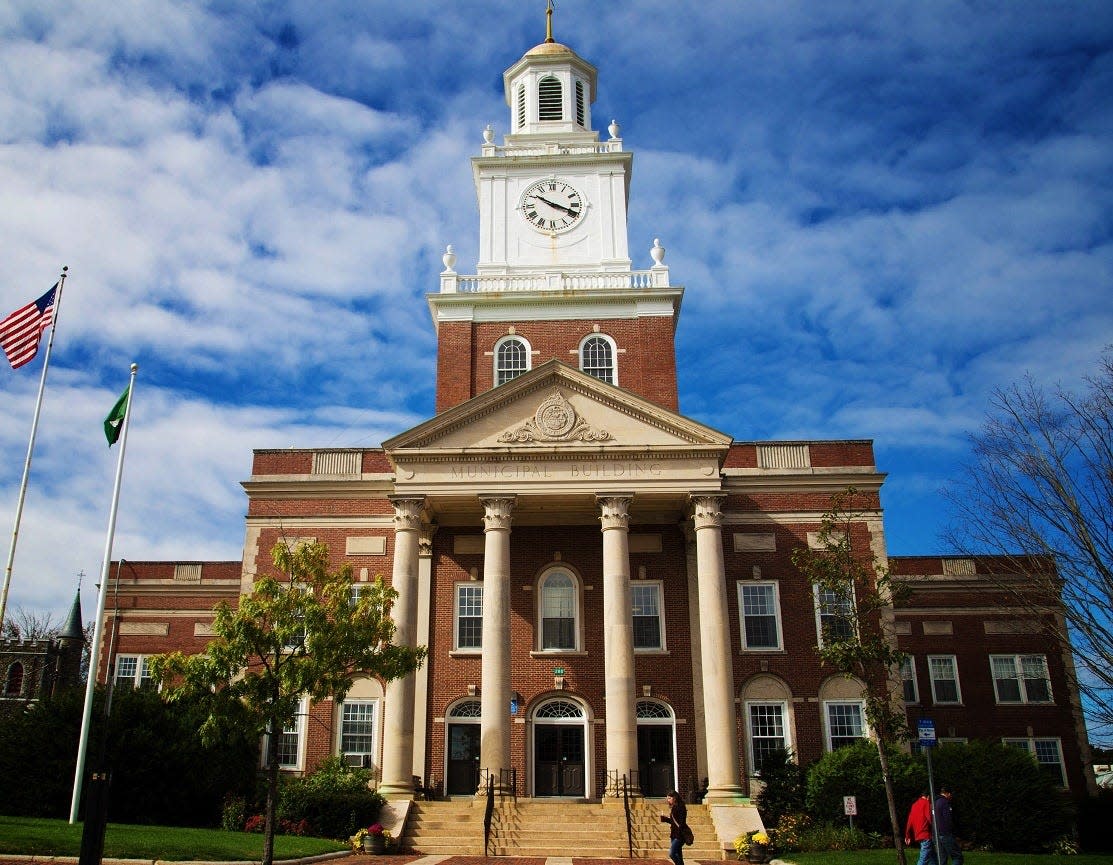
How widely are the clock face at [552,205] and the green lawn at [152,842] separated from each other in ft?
82.0

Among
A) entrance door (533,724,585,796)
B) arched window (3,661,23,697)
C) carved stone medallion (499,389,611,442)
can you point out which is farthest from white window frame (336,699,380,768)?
arched window (3,661,23,697)

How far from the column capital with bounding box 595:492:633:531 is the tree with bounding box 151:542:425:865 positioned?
33.0 feet

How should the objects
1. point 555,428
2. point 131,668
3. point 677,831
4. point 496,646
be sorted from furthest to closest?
point 131,668 < point 555,428 < point 496,646 < point 677,831

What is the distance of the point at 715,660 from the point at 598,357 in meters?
13.3

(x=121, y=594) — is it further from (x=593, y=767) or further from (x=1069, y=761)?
(x=1069, y=761)

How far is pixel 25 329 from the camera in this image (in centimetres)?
2589

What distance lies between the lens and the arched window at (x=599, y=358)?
3725cm

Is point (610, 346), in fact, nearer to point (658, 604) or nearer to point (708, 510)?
point (708, 510)

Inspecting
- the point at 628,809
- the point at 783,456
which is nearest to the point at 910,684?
the point at 783,456

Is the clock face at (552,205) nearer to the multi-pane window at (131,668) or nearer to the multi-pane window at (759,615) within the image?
the multi-pane window at (759,615)

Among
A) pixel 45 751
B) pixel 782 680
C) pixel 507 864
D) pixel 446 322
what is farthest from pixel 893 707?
pixel 45 751

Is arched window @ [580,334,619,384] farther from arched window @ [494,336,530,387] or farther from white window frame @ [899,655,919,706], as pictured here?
white window frame @ [899,655,919,706]

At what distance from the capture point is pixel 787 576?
3356 cm

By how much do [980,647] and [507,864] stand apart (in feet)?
94.5
